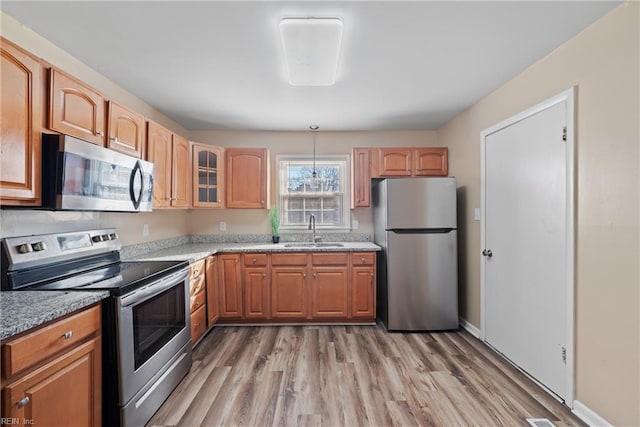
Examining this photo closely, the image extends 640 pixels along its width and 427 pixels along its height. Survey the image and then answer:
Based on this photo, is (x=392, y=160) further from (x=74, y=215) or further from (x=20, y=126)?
(x=20, y=126)

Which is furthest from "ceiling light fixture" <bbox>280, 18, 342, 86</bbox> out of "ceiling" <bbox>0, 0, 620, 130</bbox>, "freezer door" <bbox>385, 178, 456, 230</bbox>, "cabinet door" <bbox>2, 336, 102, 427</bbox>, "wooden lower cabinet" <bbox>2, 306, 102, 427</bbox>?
"cabinet door" <bbox>2, 336, 102, 427</bbox>

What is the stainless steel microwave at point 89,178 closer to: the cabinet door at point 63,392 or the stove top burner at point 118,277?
the stove top burner at point 118,277

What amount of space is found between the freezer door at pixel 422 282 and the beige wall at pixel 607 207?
1313 mm

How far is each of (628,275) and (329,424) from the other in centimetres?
182

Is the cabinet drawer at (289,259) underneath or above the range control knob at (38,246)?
underneath

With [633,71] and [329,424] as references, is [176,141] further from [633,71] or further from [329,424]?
[633,71]

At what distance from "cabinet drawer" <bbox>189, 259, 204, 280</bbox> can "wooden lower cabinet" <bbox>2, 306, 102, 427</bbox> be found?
1.14 metres

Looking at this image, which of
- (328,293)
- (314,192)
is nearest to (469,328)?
(328,293)

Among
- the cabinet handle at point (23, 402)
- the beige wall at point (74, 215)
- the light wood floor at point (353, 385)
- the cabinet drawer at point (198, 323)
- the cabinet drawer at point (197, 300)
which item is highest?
the beige wall at point (74, 215)

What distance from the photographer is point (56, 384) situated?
48.3 inches

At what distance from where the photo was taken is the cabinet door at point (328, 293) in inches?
129

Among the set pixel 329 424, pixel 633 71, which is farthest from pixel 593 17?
pixel 329 424

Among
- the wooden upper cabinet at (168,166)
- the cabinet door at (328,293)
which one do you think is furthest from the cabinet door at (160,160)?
the cabinet door at (328,293)

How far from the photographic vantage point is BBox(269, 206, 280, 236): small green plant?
12.7 feet
